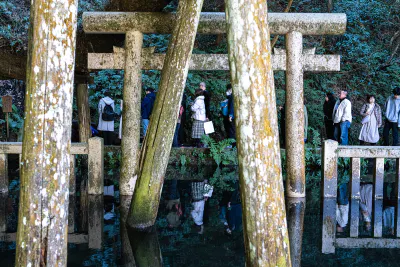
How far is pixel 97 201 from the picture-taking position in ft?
30.0

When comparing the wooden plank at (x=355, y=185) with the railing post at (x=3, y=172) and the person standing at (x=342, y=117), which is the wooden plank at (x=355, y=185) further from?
the railing post at (x=3, y=172)

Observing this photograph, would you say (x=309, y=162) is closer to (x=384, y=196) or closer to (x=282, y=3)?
(x=384, y=196)

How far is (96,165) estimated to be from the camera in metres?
9.47

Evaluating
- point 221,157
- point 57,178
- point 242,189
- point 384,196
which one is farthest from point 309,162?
point 57,178

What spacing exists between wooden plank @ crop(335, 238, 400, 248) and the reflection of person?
1902mm

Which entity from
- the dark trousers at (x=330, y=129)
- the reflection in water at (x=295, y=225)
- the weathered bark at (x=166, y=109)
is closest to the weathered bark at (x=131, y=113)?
the weathered bark at (x=166, y=109)

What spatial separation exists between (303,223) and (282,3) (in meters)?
16.0

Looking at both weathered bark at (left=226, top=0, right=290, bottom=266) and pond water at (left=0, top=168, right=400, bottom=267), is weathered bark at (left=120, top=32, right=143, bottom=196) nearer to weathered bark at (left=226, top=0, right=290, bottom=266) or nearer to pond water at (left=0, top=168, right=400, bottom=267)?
pond water at (left=0, top=168, right=400, bottom=267)

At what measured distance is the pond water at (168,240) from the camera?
6.01 meters

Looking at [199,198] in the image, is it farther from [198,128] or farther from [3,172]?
[198,128]

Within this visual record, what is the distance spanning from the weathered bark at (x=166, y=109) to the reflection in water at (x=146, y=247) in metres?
0.42

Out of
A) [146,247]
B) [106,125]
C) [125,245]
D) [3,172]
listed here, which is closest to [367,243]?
[146,247]

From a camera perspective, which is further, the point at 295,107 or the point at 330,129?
the point at 330,129

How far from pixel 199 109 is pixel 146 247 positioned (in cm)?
765
